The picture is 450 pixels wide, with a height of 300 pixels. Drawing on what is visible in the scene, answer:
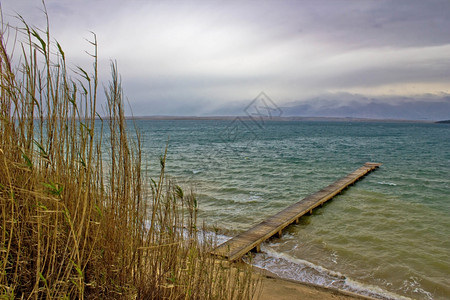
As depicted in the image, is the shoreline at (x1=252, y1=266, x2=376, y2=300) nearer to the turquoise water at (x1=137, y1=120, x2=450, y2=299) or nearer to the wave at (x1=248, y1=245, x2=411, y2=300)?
the wave at (x1=248, y1=245, x2=411, y2=300)

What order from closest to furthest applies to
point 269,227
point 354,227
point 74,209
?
point 74,209
point 269,227
point 354,227

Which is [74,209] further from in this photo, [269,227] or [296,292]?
[269,227]

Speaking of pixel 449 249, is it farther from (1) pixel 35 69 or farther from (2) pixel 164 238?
(1) pixel 35 69

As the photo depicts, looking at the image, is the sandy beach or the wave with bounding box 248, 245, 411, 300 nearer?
the sandy beach

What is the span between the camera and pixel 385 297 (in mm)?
5691

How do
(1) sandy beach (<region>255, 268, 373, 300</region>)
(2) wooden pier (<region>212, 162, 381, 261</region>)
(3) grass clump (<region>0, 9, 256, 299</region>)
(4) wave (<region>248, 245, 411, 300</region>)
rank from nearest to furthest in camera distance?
(3) grass clump (<region>0, 9, 256, 299</region>) < (1) sandy beach (<region>255, 268, 373, 300</region>) < (4) wave (<region>248, 245, 411, 300</region>) < (2) wooden pier (<region>212, 162, 381, 261</region>)

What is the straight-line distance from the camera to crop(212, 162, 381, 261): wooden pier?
6854 mm

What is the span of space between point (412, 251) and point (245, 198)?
610 cm

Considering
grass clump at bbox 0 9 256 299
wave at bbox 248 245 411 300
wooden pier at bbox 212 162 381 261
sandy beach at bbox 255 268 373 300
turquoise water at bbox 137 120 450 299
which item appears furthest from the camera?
wooden pier at bbox 212 162 381 261

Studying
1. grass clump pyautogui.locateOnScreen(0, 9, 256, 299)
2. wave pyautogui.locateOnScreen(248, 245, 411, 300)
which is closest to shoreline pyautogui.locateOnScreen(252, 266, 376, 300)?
wave pyautogui.locateOnScreen(248, 245, 411, 300)

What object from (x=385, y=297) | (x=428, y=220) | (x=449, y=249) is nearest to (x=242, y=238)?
(x=385, y=297)

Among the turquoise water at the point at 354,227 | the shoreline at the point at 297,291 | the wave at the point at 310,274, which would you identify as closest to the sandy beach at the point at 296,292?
the shoreline at the point at 297,291

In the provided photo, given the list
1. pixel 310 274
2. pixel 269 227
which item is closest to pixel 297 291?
pixel 310 274

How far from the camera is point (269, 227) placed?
8586mm
